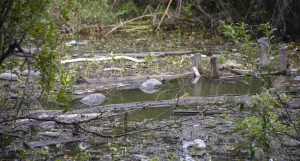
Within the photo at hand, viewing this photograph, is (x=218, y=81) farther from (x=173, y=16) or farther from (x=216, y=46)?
(x=173, y=16)

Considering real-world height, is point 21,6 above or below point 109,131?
above

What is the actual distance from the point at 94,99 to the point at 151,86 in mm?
1139

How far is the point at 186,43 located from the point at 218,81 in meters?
4.09

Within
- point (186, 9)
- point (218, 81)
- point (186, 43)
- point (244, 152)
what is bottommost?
point (244, 152)

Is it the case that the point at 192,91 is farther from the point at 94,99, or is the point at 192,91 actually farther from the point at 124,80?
the point at 94,99

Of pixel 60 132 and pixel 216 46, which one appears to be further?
pixel 216 46

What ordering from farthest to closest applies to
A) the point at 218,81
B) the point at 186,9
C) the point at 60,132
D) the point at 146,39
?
the point at 186,9 → the point at 146,39 → the point at 218,81 → the point at 60,132

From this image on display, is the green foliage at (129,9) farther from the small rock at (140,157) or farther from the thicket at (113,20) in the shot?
the small rock at (140,157)

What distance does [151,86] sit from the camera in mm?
7641

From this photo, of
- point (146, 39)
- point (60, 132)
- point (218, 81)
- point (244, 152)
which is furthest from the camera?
point (146, 39)

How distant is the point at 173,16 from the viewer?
1355 centimetres

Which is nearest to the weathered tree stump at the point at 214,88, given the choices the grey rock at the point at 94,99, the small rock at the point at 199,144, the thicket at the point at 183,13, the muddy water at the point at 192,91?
the muddy water at the point at 192,91

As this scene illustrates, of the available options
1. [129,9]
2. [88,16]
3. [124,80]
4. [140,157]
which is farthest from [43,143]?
[129,9]

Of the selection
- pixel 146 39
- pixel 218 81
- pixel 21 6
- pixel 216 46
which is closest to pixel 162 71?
pixel 218 81
